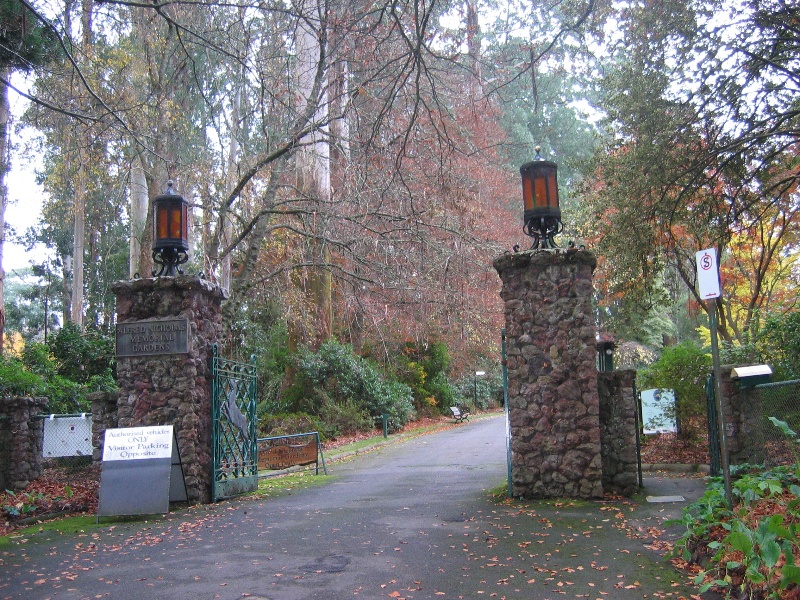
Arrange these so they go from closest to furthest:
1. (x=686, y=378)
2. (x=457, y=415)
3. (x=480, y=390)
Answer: (x=686, y=378)
(x=457, y=415)
(x=480, y=390)

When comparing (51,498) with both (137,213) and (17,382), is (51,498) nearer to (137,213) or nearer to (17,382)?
(17,382)

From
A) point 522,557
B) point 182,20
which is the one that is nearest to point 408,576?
point 522,557

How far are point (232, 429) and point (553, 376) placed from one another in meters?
4.87

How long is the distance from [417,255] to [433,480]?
476cm

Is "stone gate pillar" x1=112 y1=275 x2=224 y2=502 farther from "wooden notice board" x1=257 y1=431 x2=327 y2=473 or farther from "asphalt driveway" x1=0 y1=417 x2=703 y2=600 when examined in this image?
"wooden notice board" x1=257 y1=431 x2=327 y2=473

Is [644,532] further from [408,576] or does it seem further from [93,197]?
[93,197]

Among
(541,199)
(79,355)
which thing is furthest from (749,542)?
(79,355)

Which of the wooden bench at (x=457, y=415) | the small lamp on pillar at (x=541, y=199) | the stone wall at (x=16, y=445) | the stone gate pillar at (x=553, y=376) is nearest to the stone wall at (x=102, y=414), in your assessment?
the stone wall at (x=16, y=445)

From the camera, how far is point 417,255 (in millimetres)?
15547

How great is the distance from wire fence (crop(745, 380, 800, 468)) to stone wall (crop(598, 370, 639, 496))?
170cm

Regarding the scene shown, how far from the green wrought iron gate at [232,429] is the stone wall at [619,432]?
17.6 ft

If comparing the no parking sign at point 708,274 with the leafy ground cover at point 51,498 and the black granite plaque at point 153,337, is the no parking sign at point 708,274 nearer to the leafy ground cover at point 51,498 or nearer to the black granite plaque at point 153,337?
the black granite plaque at point 153,337

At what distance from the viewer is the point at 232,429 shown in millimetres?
11352

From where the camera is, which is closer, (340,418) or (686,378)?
(686,378)
